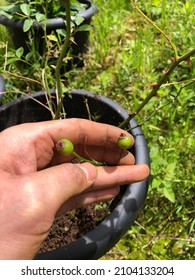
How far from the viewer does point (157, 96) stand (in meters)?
1.58

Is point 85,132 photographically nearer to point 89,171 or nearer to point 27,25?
point 89,171

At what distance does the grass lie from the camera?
1415mm

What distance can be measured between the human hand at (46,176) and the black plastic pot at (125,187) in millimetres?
57

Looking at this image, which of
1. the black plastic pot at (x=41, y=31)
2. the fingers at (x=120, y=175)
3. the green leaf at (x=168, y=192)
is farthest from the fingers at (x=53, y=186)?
the black plastic pot at (x=41, y=31)

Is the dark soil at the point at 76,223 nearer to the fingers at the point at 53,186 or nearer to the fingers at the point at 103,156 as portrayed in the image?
the fingers at the point at 103,156

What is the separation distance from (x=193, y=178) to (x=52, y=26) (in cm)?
95

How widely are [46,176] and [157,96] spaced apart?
2.71ft

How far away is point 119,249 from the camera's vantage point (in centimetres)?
142

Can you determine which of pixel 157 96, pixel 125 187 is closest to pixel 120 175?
pixel 125 187

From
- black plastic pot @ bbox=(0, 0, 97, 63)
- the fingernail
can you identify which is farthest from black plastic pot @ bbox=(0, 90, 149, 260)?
black plastic pot @ bbox=(0, 0, 97, 63)

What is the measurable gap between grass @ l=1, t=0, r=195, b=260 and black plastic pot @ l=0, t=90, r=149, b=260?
0.11 m

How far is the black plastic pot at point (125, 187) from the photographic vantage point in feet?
3.45
